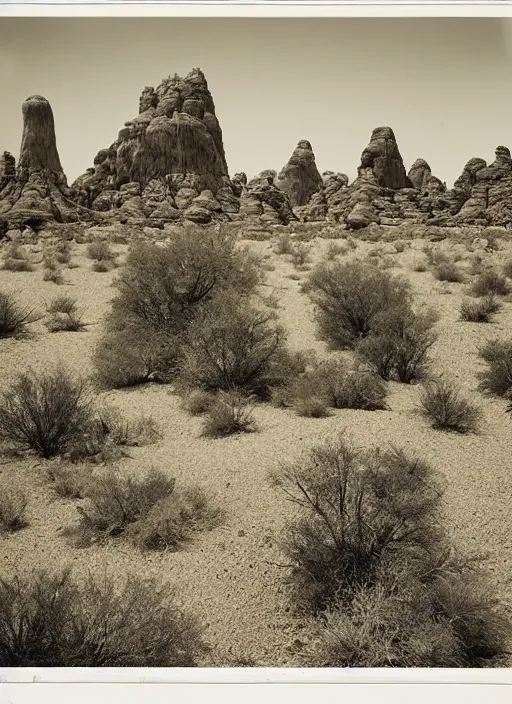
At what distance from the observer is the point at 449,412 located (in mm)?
9336

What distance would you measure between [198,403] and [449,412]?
3766 millimetres

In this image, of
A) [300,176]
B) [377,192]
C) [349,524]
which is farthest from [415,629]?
[300,176]

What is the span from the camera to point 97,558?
6133 mm

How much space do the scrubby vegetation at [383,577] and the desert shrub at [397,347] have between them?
15.5 ft

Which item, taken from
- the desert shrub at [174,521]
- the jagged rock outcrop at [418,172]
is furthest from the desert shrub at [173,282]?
the jagged rock outcrop at [418,172]

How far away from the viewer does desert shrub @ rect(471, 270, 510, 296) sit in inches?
674

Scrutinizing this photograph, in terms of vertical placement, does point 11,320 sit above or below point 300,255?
below

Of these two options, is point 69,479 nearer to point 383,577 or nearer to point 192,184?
point 383,577

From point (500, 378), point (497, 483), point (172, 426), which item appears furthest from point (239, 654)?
point (500, 378)

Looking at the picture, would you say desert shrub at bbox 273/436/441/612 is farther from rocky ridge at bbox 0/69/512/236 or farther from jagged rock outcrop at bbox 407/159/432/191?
jagged rock outcrop at bbox 407/159/432/191

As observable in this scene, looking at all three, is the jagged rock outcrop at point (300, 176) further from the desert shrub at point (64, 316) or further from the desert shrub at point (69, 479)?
the desert shrub at point (69, 479)

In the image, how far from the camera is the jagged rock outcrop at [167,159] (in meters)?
47.4

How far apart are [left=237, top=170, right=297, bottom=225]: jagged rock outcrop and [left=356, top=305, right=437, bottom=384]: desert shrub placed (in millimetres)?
28607

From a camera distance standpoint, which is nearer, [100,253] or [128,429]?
[128,429]
